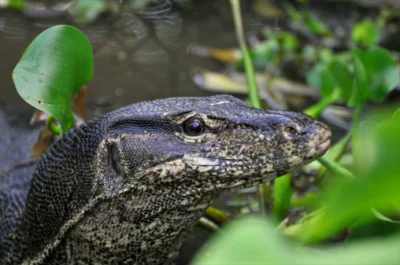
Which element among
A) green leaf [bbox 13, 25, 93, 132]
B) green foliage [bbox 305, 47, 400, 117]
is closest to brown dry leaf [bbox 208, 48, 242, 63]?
green foliage [bbox 305, 47, 400, 117]

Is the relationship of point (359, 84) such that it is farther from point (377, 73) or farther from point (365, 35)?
point (365, 35)

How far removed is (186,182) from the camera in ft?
6.92

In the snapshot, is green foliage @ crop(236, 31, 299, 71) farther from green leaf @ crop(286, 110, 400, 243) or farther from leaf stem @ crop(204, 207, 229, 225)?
green leaf @ crop(286, 110, 400, 243)

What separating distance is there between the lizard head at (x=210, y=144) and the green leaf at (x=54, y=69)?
506 mm

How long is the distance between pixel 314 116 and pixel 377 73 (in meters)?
0.41

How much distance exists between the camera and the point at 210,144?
6.91 feet

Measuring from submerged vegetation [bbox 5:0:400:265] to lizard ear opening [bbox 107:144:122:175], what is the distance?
446mm

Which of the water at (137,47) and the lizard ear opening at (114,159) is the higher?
the lizard ear opening at (114,159)

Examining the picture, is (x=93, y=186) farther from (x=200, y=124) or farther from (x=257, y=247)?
(x=257, y=247)

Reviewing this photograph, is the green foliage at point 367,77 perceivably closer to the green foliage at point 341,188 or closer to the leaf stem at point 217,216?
the green foliage at point 341,188

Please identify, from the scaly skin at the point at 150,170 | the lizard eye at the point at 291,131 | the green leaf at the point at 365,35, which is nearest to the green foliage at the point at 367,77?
the scaly skin at the point at 150,170

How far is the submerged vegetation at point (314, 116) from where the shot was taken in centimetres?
63

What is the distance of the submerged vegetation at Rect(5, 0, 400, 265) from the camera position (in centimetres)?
63

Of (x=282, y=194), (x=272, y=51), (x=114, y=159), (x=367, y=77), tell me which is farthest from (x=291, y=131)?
(x=272, y=51)
